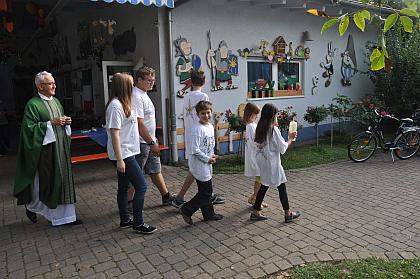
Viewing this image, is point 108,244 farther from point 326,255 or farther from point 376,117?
point 376,117

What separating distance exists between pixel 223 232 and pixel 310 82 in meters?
7.16

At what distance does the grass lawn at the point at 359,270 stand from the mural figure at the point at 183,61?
195 inches

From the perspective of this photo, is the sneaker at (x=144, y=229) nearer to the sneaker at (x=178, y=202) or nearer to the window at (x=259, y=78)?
the sneaker at (x=178, y=202)

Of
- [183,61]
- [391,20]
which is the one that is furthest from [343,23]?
[183,61]

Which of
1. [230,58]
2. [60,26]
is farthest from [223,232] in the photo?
[60,26]

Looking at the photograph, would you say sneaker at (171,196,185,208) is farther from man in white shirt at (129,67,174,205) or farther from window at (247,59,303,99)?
window at (247,59,303,99)

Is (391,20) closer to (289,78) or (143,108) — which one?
(143,108)

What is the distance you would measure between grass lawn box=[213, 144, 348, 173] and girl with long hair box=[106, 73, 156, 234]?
10.2 ft

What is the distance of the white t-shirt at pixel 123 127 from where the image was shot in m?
3.66

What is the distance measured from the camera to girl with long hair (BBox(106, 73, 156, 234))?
3.67m

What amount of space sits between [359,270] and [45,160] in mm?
3463

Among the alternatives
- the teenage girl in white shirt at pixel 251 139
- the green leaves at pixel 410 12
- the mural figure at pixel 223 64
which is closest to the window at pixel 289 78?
the mural figure at pixel 223 64

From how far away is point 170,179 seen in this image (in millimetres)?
6359

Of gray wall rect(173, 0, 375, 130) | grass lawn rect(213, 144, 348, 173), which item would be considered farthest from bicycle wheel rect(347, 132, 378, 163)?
gray wall rect(173, 0, 375, 130)
